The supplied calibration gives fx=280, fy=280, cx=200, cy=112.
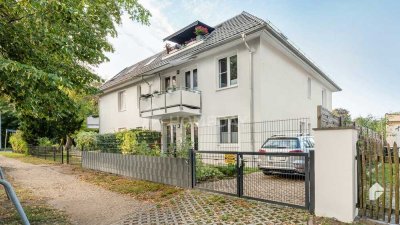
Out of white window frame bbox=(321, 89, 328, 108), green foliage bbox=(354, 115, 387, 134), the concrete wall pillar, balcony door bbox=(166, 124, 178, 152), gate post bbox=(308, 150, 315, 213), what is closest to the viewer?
the concrete wall pillar

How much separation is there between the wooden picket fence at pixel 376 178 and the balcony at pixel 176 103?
9.82 m

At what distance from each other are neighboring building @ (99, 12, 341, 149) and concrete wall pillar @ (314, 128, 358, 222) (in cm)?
692

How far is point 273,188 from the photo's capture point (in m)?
6.71

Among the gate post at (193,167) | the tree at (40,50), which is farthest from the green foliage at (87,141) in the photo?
the gate post at (193,167)

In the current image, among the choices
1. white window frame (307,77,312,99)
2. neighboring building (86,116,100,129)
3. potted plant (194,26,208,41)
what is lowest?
neighboring building (86,116,100,129)

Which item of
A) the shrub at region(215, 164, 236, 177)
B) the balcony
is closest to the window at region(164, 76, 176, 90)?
the balcony

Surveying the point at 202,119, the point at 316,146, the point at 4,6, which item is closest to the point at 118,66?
the point at 202,119

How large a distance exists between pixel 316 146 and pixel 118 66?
26.3 m

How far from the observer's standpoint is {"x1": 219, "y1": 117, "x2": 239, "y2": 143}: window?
534 inches

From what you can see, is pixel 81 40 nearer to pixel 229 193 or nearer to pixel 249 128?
pixel 229 193

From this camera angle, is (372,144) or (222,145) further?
(222,145)

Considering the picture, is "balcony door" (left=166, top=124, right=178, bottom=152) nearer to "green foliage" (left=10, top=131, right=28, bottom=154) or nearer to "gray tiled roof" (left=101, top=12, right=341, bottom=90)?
"gray tiled roof" (left=101, top=12, right=341, bottom=90)

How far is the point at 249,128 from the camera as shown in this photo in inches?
503

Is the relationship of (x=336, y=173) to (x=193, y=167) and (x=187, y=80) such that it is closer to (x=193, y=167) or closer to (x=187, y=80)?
(x=193, y=167)
